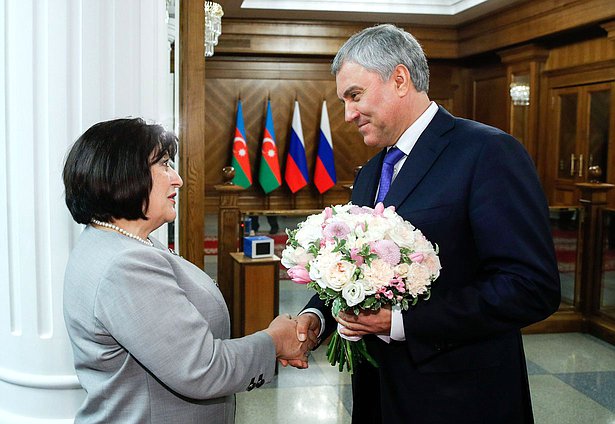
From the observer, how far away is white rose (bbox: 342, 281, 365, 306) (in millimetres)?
1666

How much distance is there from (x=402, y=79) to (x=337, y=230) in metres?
0.50

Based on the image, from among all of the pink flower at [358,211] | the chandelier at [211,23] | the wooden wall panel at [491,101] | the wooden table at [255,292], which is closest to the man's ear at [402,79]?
the pink flower at [358,211]

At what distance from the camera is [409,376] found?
73.7 inches

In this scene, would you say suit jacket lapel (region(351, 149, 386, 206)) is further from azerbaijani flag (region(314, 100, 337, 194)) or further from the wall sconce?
azerbaijani flag (region(314, 100, 337, 194))

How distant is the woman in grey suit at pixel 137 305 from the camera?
5.25ft

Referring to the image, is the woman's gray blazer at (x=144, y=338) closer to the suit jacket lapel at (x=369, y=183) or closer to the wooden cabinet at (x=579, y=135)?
the suit jacket lapel at (x=369, y=183)

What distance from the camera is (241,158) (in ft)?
36.6

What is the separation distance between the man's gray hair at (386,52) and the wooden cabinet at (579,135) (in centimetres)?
762

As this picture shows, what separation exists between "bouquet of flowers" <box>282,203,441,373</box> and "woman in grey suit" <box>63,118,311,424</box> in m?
0.30

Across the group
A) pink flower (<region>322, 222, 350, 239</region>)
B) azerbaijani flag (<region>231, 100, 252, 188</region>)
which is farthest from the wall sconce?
pink flower (<region>322, 222, 350, 239</region>)

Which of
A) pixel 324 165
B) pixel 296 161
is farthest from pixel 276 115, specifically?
pixel 324 165

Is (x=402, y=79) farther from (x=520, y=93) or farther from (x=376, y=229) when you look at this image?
(x=520, y=93)

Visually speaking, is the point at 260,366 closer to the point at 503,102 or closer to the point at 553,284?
the point at 553,284

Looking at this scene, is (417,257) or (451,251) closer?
(417,257)
